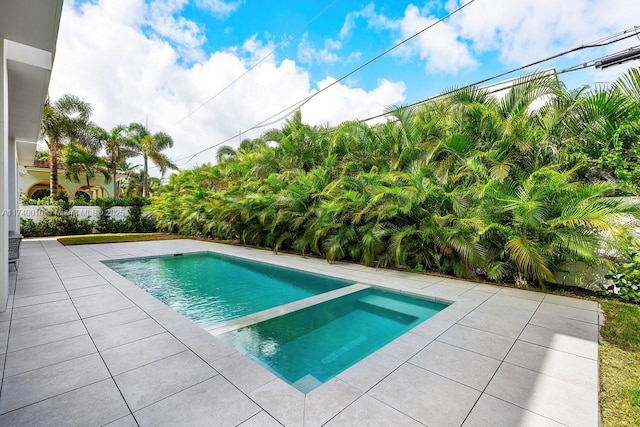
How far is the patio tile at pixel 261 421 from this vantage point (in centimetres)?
178

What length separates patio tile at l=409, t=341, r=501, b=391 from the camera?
2362 millimetres

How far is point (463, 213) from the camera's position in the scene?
19.0ft

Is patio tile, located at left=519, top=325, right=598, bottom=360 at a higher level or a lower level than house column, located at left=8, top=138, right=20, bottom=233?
lower

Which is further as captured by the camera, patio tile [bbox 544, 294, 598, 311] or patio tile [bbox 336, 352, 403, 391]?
patio tile [bbox 544, 294, 598, 311]

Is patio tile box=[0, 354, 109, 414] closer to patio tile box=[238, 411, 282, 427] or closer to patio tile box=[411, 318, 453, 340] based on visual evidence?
patio tile box=[238, 411, 282, 427]

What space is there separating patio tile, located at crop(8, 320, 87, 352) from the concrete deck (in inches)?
0.5

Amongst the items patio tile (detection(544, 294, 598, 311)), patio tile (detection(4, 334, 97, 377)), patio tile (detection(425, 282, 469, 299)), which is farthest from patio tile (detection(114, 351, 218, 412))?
patio tile (detection(544, 294, 598, 311))

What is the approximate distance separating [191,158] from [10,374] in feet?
68.7

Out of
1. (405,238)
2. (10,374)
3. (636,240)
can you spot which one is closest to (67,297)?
(10,374)

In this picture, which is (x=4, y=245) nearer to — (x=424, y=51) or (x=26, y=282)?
(x=26, y=282)

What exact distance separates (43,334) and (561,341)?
5.66 meters

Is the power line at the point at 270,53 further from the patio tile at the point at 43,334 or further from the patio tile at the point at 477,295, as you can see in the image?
the patio tile at the point at 43,334

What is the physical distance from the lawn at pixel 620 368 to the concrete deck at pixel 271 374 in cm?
9

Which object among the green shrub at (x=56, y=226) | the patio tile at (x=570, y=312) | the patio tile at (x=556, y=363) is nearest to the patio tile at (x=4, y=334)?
the patio tile at (x=556, y=363)
